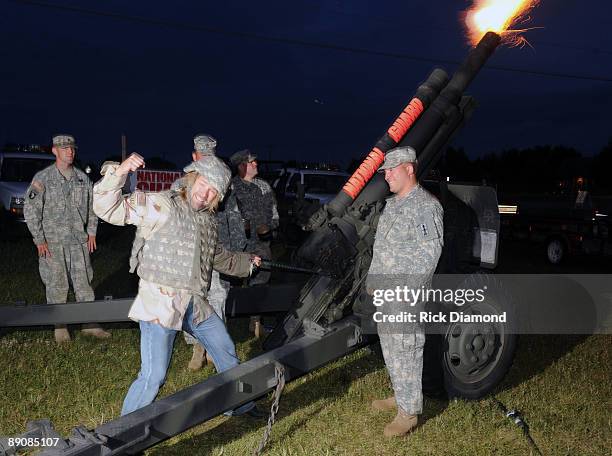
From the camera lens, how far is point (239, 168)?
696cm

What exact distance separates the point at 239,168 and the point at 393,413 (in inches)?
124

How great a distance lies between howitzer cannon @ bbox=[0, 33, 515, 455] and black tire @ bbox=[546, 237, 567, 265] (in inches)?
371

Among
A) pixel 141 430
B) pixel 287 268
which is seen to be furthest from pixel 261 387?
pixel 287 268

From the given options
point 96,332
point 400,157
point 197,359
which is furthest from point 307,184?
point 400,157

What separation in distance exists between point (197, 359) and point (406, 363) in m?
2.30

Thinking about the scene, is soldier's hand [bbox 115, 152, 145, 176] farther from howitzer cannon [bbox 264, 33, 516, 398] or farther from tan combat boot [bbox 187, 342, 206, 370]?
tan combat boot [bbox 187, 342, 206, 370]

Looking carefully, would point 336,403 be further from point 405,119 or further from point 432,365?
point 405,119

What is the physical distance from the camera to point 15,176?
16.2 m

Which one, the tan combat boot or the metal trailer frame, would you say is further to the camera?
the tan combat boot

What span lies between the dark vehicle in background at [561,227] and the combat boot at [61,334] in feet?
33.5

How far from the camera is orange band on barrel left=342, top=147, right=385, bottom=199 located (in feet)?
16.8

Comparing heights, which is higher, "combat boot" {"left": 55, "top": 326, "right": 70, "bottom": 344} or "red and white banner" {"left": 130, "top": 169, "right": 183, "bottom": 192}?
"red and white banner" {"left": 130, "top": 169, "right": 183, "bottom": 192}

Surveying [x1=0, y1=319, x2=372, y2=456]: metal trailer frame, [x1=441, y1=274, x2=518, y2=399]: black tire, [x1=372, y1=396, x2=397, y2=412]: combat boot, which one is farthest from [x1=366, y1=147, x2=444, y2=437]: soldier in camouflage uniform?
[x1=441, y1=274, x2=518, y2=399]: black tire

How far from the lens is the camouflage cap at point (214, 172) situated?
3506 mm
